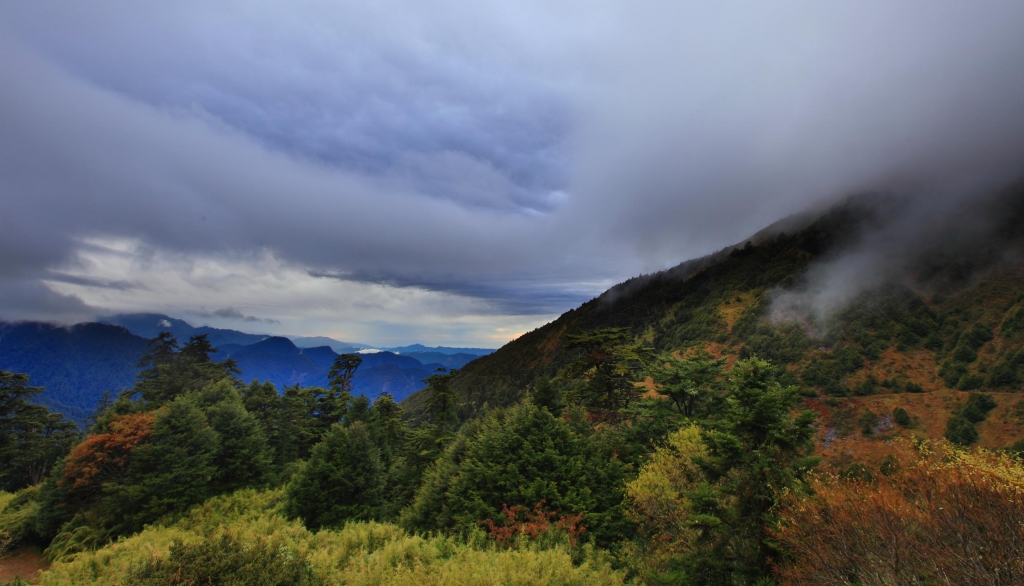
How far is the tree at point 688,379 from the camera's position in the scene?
26.3 metres

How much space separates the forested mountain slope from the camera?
76.5 m

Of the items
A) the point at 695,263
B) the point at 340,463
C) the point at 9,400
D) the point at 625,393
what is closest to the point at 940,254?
the point at 695,263

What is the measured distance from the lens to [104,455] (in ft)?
83.4

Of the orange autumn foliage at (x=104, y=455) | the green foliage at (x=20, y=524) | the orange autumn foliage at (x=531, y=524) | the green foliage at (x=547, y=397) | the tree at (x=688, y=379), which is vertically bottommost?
the green foliage at (x=20, y=524)

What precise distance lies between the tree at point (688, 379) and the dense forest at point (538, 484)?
16cm

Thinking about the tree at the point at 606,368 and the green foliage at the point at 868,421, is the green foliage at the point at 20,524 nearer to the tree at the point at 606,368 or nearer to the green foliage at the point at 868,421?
the tree at the point at 606,368

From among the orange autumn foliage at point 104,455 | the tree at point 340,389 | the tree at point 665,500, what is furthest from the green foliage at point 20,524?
the tree at point 665,500

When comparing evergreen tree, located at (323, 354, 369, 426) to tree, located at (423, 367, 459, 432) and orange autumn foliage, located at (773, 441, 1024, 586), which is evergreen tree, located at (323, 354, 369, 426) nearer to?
tree, located at (423, 367, 459, 432)

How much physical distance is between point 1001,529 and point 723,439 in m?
6.43

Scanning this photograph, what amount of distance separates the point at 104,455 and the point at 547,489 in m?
28.9

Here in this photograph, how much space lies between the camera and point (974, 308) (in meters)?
85.2

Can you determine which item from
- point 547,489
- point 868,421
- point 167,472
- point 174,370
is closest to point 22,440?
point 174,370

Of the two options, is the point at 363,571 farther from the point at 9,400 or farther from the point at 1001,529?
Answer: the point at 9,400

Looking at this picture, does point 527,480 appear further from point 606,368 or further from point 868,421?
point 868,421
